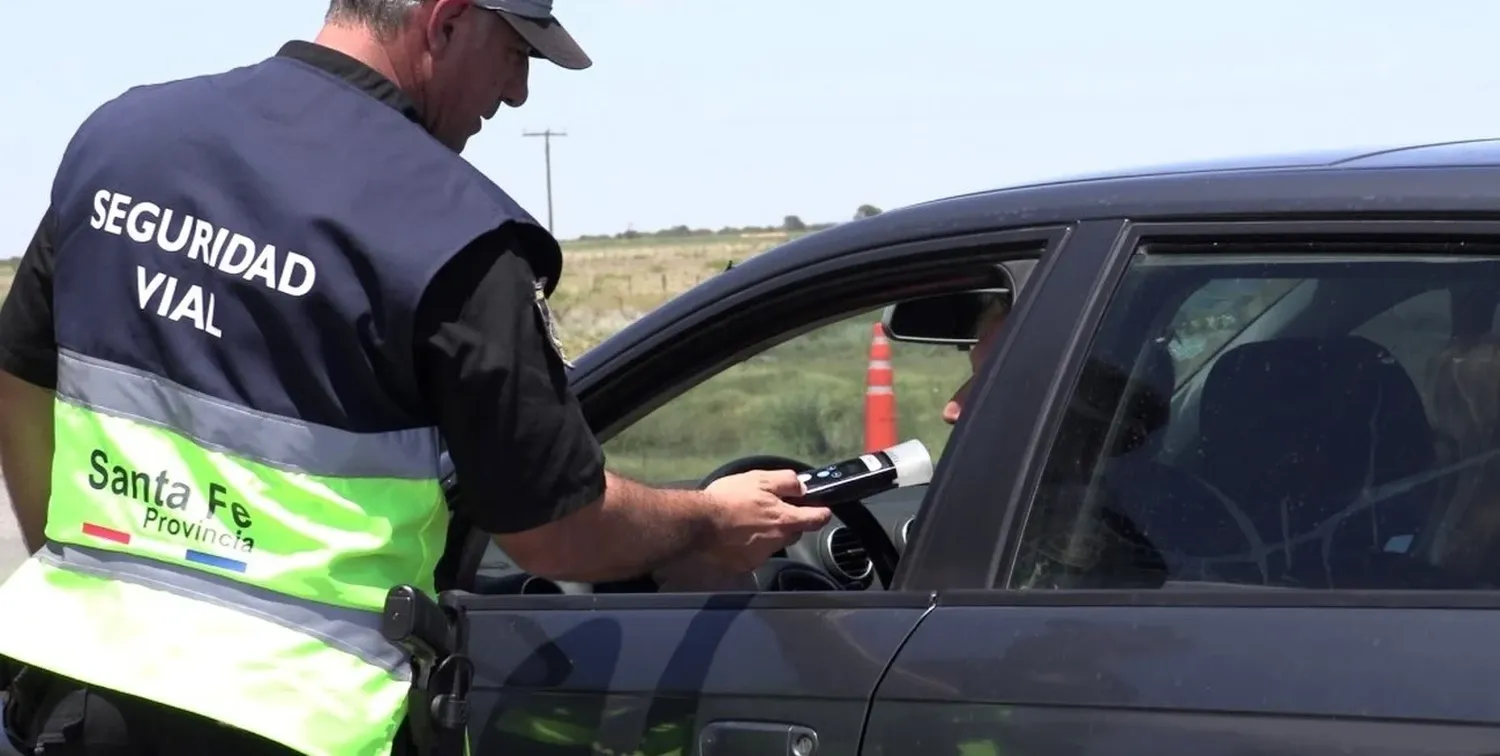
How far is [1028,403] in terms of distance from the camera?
2.25 metres

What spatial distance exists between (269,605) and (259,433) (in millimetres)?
192

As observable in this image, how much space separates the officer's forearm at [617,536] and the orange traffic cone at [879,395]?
16.3 ft

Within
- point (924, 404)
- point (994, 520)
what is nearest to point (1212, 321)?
point (994, 520)

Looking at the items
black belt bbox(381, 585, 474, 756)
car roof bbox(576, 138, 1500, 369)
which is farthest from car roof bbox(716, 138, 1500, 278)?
black belt bbox(381, 585, 474, 756)

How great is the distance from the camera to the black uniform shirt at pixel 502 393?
209cm

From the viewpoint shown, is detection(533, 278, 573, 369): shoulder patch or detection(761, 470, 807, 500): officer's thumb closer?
detection(533, 278, 573, 369): shoulder patch

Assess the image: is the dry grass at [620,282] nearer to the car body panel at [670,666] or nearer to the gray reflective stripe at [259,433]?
the car body panel at [670,666]

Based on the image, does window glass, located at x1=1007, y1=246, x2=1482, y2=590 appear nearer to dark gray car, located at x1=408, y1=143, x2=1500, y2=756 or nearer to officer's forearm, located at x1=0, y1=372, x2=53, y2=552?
dark gray car, located at x1=408, y1=143, x2=1500, y2=756

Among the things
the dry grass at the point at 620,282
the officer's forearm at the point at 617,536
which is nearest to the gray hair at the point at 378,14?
the officer's forearm at the point at 617,536

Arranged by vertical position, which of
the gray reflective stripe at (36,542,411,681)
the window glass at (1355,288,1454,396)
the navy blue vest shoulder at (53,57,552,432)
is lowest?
the gray reflective stripe at (36,542,411,681)

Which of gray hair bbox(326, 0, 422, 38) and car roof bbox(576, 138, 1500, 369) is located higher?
gray hair bbox(326, 0, 422, 38)

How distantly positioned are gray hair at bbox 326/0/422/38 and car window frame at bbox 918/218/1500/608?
2.70ft

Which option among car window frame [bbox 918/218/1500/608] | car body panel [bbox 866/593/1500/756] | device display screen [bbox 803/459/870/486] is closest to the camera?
car body panel [bbox 866/593/1500/756]

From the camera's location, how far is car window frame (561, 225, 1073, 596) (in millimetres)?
2346
